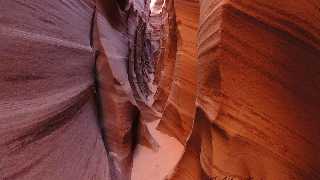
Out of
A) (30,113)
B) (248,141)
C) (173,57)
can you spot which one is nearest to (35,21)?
(30,113)

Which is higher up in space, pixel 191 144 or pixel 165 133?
pixel 191 144

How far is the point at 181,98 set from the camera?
3.10m

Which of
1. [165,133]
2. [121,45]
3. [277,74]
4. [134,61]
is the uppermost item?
[277,74]

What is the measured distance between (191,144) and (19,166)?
973mm

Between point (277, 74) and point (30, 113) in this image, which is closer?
point (277, 74)

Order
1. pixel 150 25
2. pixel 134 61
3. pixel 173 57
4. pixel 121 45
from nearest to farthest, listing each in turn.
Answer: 1. pixel 173 57
2. pixel 121 45
3. pixel 134 61
4. pixel 150 25

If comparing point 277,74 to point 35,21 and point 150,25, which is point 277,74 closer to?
point 35,21

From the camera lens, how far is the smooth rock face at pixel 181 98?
140cm

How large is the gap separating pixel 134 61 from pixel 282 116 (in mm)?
4161

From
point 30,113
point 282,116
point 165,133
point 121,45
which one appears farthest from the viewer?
point 121,45

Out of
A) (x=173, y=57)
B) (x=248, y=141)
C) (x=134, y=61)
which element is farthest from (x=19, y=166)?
(x=134, y=61)

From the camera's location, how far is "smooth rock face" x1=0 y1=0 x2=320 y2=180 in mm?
1397

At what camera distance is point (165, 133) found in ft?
11.6

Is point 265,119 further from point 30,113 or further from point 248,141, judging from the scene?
point 30,113
